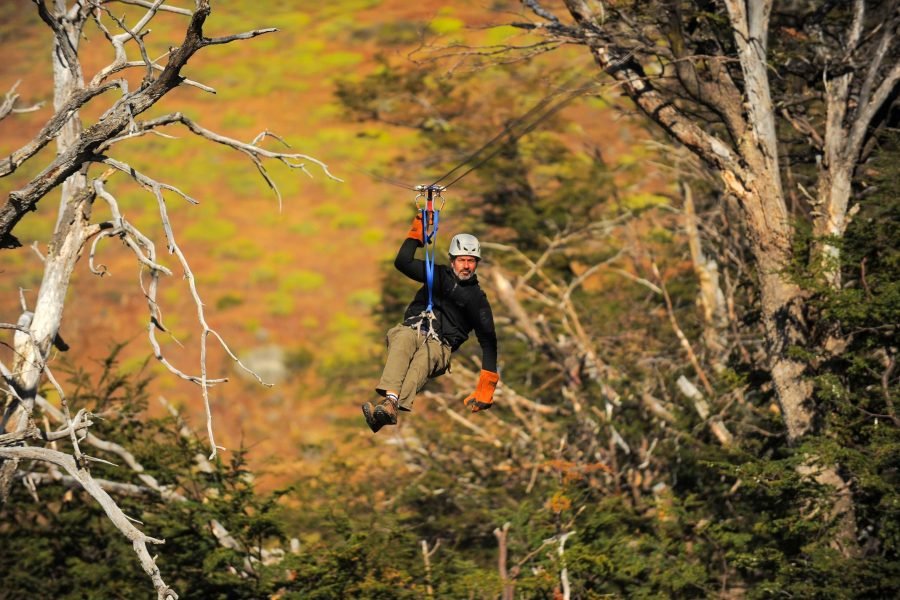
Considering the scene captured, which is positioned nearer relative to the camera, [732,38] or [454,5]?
[732,38]

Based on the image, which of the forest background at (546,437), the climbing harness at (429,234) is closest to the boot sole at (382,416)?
the climbing harness at (429,234)

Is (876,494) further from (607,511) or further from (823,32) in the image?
(823,32)

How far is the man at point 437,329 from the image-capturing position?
8969 millimetres

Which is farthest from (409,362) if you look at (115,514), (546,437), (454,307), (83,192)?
(546,437)

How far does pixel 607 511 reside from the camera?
15.7m

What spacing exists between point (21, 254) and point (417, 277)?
150ft

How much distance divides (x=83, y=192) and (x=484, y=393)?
3740 millimetres

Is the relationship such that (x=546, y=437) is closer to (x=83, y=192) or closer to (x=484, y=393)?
(x=484, y=393)

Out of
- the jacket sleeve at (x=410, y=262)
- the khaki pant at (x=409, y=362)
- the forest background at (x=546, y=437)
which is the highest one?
the jacket sleeve at (x=410, y=262)

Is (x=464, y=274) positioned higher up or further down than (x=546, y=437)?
higher up

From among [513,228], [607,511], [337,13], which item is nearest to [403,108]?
[513,228]

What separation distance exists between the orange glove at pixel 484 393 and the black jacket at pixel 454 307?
0.50 feet

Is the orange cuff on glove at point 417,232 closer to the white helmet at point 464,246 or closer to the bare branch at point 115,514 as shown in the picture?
the white helmet at point 464,246

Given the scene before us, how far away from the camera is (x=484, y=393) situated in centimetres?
914
